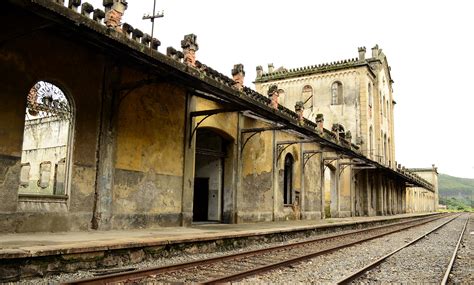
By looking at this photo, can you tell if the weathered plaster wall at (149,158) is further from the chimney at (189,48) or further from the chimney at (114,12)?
the chimney at (114,12)

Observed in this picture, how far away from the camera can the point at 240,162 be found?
16.3 m

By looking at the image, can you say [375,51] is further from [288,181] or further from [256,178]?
[256,178]

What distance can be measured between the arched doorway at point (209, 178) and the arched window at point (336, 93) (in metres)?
18.7

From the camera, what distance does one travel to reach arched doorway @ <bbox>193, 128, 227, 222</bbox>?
15984 millimetres

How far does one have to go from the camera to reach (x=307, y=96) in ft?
111

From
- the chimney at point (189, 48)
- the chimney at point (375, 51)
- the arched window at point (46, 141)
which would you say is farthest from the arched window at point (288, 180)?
the chimney at point (375, 51)

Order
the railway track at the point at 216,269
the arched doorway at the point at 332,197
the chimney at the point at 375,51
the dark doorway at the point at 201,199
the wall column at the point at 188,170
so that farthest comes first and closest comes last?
the chimney at the point at 375,51 → the arched doorway at the point at 332,197 → the dark doorway at the point at 201,199 → the wall column at the point at 188,170 → the railway track at the point at 216,269

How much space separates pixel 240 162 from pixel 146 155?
5510mm

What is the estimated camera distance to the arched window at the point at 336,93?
32.8 m

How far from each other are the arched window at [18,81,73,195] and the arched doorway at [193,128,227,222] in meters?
6.50

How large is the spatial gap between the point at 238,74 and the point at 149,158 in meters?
4.46

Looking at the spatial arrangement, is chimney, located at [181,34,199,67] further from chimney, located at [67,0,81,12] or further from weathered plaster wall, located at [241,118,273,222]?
weathered plaster wall, located at [241,118,273,222]

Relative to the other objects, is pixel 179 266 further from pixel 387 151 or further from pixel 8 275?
pixel 387 151

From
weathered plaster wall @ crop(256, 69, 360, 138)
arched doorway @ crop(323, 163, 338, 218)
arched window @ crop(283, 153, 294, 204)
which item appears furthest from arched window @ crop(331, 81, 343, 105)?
arched window @ crop(283, 153, 294, 204)
